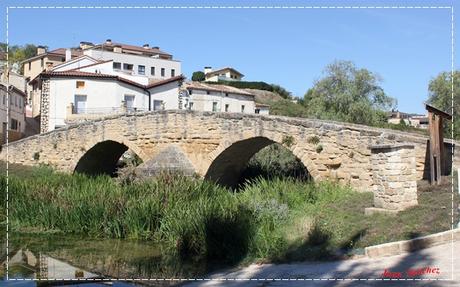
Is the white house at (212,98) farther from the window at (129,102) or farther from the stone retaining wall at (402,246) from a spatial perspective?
the stone retaining wall at (402,246)

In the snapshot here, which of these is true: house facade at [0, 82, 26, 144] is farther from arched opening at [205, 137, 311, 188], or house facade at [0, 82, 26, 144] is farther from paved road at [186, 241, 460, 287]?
paved road at [186, 241, 460, 287]

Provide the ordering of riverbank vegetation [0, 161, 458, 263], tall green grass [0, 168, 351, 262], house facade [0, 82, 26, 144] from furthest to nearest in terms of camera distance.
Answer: house facade [0, 82, 26, 144] → tall green grass [0, 168, 351, 262] → riverbank vegetation [0, 161, 458, 263]

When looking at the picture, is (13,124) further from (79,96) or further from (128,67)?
(128,67)

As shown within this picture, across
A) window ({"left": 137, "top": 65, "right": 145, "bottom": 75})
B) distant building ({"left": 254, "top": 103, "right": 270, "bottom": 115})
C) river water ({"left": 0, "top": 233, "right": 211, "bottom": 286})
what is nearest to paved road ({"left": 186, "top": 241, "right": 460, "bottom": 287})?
river water ({"left": 0, "top": 233, "right": 211, "bottom": 286})

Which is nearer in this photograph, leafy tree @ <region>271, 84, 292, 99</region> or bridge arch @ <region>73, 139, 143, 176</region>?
bridge arch @ <region>73, 139, 143, 176</region>

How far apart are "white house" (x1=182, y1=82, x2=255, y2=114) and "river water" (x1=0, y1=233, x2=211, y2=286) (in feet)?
103

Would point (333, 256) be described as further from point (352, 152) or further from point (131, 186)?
point (131, 186)

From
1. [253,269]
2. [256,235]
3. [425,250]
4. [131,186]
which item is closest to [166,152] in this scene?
[131,186]

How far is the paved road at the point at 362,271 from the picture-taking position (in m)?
5.95

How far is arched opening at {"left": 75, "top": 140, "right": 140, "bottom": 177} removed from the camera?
2202cm

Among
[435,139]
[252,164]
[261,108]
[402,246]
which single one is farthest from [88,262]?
[261,108]

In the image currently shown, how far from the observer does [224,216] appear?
9.67m

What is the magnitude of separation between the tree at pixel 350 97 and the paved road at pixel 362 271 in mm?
25797

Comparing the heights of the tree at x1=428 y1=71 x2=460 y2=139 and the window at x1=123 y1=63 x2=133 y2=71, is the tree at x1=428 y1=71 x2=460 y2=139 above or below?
below
